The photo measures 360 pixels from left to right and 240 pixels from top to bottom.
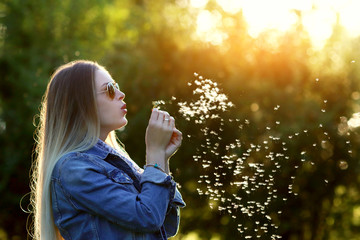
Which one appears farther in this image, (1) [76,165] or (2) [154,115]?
(2) [154,115]

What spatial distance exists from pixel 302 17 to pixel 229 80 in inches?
58.8

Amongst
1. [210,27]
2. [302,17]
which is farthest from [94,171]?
[210,27]

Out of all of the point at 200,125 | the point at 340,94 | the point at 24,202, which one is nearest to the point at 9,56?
the point at 24,202

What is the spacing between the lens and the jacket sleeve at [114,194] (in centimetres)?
165

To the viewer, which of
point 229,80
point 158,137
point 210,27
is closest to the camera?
point 158,137

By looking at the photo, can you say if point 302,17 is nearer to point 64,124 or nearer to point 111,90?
point 111,90

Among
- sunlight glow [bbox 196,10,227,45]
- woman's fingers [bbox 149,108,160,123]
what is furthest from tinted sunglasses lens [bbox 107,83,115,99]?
sunlight glow [bbox 196,10,227,45]

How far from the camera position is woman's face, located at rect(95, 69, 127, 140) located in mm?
1893

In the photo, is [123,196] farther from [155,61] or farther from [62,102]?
[155,61]

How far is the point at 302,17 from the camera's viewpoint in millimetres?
8000

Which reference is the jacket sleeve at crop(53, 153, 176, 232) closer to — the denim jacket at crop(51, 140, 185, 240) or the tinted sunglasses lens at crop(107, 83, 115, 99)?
the denim jacket at crop(51, 140, 185, 240)

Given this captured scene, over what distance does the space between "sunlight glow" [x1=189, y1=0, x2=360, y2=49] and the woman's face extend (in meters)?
4.58

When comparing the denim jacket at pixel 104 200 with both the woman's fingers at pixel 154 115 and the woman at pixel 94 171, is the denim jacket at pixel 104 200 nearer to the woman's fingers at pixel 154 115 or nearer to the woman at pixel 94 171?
the woman at pixel 94 171

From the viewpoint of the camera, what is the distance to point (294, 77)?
9.09 meters
